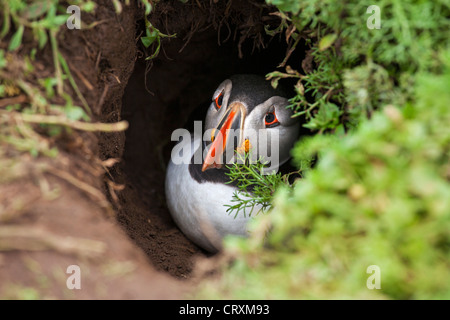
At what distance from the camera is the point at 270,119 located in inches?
113

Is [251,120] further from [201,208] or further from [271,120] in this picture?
[201,208]

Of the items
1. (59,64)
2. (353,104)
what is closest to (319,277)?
(353,104)

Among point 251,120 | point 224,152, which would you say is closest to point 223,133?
point 224,152

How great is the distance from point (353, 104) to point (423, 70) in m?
0.32

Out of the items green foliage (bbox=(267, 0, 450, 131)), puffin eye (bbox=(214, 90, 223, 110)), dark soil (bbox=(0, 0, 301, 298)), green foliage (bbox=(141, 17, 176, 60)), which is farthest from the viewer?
puffin eye (bbox=(214, 90, 223, 110))

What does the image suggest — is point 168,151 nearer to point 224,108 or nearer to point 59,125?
point 224,108

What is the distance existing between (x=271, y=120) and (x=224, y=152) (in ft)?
1.51

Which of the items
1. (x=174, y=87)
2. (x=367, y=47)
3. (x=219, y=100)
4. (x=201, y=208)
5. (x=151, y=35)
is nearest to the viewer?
(x=367, y=47)

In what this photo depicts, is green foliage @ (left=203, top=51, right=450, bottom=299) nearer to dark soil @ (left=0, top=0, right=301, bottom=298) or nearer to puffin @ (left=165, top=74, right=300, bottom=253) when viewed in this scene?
dark soil @ (left=0, top=0, right=301, bottom=298)

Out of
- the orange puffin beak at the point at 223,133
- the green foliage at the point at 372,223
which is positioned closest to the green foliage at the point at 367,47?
the green foliage at the point at 372,223

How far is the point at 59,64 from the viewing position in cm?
190

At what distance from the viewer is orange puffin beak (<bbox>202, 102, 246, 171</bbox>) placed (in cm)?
256

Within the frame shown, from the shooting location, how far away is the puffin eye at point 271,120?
286cm

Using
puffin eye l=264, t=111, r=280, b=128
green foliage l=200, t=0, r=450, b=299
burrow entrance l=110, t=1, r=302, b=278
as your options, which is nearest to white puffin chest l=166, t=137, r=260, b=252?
burrow entrance l=110, t=1, r=302, b=278
